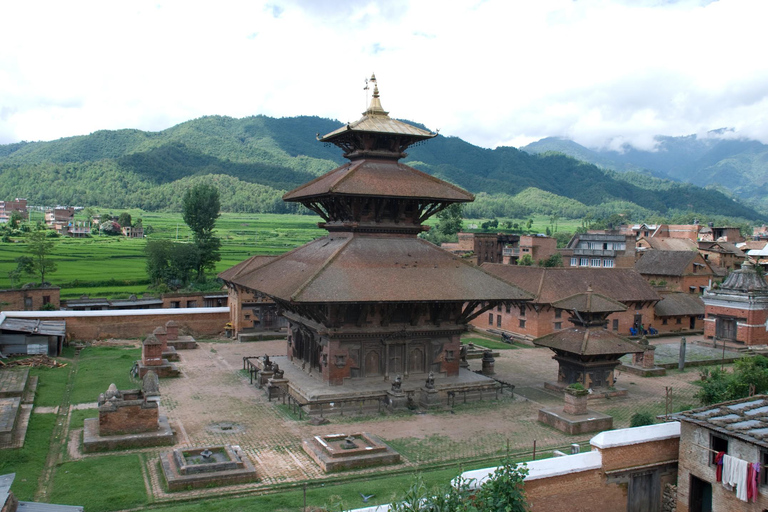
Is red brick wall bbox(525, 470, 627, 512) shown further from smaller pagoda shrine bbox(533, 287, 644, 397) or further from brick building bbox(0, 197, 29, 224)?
brick building bbox(0, 197, 29, 224)

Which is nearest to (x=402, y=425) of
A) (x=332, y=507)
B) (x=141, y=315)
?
(x=332, y=507)

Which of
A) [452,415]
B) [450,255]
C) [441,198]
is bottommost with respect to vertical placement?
[452,415]

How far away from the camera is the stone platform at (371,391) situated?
75.1 ft

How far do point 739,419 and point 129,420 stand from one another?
1685 centimetres

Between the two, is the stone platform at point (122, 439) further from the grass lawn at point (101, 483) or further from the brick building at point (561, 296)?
the brick building at point (561, 296)

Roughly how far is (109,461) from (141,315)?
66.6 feet

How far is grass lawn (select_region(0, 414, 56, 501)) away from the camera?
15405mm

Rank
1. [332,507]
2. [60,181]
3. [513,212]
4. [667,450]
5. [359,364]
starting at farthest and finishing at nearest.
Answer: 1. [513,212]
2. [60,181]
3. [359,364]
4. [667,450]
5. [332,507]

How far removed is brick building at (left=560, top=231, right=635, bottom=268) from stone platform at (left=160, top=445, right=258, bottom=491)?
5185 cm

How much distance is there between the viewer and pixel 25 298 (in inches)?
1554

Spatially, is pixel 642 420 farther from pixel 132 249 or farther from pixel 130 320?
pixel 132 249

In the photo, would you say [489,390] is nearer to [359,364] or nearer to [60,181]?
[359,364]

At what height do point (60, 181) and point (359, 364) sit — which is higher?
point (60, 181)

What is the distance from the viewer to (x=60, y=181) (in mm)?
147250
